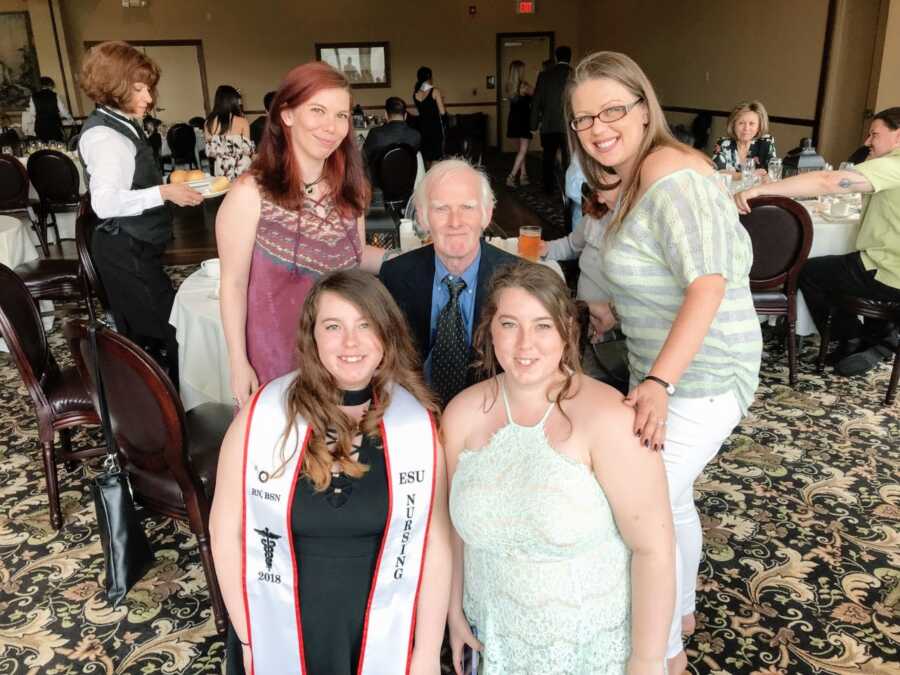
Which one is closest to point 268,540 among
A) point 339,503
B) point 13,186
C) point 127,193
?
point 339,503

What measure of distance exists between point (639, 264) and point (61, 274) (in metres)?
3.77

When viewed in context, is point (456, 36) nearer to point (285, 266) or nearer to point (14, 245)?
point (14, 245)

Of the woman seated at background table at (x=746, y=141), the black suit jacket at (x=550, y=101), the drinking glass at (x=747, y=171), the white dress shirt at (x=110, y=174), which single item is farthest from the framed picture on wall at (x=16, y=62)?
the drinking glass at (x=747, y=171)

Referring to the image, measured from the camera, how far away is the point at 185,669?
6.26ft

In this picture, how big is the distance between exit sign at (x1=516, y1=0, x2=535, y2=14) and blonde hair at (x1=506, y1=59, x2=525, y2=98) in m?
0.91

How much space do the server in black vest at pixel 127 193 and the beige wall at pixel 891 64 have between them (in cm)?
604

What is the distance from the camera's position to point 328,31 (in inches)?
506

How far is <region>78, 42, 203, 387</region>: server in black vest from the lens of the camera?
102 inches

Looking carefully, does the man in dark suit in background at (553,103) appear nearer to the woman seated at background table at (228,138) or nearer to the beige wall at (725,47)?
the beige wall at (725,47)

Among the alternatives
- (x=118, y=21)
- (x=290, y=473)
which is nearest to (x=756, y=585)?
(x=290, y=473)

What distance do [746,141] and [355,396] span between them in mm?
4471

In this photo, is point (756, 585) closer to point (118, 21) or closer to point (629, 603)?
point (629, 603)

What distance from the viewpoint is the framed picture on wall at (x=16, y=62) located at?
11.3 metres

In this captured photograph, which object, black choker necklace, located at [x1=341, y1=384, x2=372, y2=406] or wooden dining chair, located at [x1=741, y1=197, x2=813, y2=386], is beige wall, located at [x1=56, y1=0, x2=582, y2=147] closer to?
wooden dining chair, located at [x1=741, y1=197, x2=813, y2=386]
